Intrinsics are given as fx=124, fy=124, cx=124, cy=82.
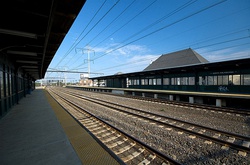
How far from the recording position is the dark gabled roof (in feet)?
98.2

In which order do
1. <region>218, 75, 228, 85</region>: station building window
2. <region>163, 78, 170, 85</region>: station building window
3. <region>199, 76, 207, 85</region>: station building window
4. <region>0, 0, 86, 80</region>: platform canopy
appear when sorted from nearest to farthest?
1. <region>0, 0, 86, 80</region>: platform canopy
2. <region>218, 75, 228, 85</region>: station building window
3. <region>199, 76, 207, 85</region>: station building window
4. <region>163, 78, 170, 85</region>: station building window

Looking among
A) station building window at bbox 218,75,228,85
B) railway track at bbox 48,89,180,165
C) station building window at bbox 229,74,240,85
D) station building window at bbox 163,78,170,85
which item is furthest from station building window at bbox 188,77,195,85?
railway track at bbox 48,89,180,165

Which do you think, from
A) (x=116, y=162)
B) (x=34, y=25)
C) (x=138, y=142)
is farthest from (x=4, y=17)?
(x=138, y=142)

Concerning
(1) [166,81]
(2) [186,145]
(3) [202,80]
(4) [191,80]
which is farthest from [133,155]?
(1) [166,81]

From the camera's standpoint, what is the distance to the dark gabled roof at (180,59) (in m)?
29.9

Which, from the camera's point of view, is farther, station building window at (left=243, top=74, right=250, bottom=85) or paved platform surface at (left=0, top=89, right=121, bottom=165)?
station building window at (left=243, top=74, right=250, bottom=85)

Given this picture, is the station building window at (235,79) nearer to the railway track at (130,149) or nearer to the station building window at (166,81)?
the station building window at (166,81)

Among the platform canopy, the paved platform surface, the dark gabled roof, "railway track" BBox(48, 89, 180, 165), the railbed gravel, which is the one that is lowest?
the railbed gravel

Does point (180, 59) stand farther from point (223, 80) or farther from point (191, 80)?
point (223, 80)

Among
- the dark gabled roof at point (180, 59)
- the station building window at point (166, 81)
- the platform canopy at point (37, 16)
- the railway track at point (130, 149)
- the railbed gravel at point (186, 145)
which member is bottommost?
the railbed gravel at point (186, 145)

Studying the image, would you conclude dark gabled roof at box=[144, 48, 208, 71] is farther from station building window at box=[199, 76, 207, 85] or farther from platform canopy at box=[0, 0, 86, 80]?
platform canopy at box=[0, 0, 86, 80]

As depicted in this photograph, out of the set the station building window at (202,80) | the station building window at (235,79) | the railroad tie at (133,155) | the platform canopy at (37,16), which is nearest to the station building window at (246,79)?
the station building window at (235,79)

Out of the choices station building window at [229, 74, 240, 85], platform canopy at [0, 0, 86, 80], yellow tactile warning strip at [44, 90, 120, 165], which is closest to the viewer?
yellow tactile warning strip at [44, 90, 120, 165]

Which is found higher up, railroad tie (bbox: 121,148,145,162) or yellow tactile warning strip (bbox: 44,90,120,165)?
yellow tactile warning strip (bbox: 44,90,120,165)
